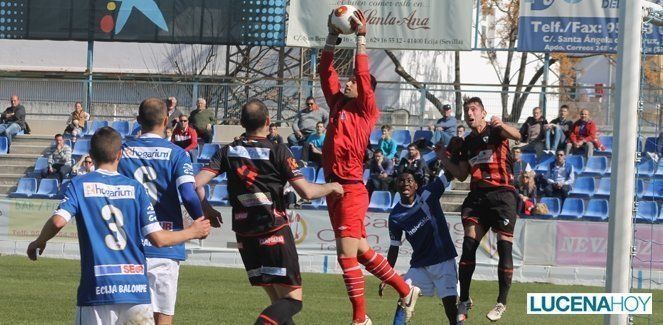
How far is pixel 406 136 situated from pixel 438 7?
3.18 m

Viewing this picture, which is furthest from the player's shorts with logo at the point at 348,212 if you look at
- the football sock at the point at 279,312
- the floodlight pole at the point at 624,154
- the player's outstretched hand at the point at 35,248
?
the player's outstretched hand at the point at 35,248

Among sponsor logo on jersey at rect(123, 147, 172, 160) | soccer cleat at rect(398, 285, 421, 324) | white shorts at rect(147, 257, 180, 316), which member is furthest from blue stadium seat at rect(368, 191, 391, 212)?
sponsor logo on jersey at rect(123, 147, 172, 160)

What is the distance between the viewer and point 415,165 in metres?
23.3

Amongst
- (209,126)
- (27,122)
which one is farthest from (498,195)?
(27,122)

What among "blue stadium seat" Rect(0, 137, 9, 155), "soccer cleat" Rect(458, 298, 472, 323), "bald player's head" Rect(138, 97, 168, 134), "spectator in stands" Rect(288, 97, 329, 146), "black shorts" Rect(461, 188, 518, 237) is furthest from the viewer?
"blue stadium seat" Rect(0, 137, 9, 155)

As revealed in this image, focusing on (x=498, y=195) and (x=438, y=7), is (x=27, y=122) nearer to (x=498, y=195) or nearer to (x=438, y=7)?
(x=438, y=7)

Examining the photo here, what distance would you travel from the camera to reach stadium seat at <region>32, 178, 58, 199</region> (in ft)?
84.0

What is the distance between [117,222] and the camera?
25.5ft

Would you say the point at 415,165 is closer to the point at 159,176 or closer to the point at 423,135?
the point at 423,135

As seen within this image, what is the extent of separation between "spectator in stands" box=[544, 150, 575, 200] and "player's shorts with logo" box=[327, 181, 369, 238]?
13.5 metres

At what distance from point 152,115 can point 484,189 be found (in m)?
4.07

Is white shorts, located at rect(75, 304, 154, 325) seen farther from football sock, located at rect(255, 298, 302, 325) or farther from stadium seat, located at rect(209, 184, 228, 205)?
stadium seat, located at rect(209, 184, 228, 205)

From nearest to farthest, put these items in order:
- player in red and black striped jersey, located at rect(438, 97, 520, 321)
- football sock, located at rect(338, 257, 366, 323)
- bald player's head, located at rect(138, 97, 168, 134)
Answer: bald player's head, located at rect(138, 97, 168, 134) < football sock, located at rect(338, 257, 366, 323) < player in red and black striped jersey, located at rect(438, 97, 520, 321)

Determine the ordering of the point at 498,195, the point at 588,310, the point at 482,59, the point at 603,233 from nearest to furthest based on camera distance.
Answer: the point at 588,310 < the point at 498,195 < the point at 603,233 < the point at 482,59
